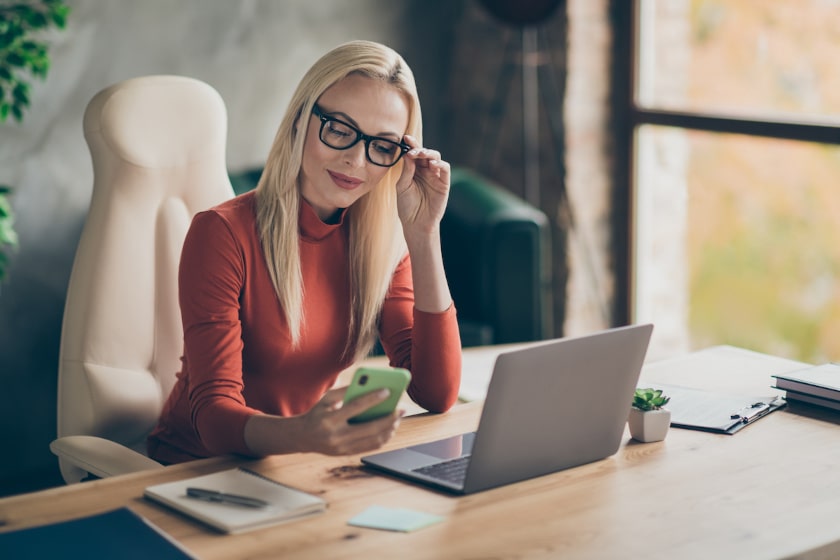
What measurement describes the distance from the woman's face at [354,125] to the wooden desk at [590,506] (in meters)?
0.45

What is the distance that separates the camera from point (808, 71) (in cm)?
335

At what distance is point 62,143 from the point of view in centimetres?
347

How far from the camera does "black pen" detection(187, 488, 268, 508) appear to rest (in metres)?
1.36

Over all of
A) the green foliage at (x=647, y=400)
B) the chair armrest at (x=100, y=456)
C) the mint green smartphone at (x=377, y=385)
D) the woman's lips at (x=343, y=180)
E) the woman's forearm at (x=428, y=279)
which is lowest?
the chair armrest at (x=100, y=456)

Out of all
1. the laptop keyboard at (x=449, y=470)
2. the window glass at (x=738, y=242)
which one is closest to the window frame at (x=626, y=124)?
the window glass at (x=738, y=242)

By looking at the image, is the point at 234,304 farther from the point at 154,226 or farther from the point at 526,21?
the point at 526,21

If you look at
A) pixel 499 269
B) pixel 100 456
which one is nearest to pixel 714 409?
pixel 100 456

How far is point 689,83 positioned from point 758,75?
0.99 ft

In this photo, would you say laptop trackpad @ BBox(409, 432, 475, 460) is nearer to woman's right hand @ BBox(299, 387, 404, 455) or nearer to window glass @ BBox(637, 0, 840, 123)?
woman's right hand @ BBox(299, 387, 404, 455)

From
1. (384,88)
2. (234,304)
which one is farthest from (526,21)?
(234,304)

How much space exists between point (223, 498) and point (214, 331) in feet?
1.31

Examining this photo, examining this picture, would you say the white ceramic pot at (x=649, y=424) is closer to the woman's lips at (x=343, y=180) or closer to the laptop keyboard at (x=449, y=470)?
the laptop keyboard at (x=449, y=470)

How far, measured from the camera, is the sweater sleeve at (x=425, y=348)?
188 centimetres

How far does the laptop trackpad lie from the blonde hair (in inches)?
13.7
